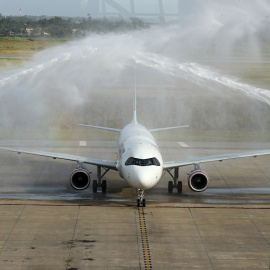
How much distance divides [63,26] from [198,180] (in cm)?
7964

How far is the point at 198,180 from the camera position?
35.5m

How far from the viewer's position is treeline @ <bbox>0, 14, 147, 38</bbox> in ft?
261

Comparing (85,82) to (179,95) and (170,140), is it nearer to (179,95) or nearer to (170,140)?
(179,95)

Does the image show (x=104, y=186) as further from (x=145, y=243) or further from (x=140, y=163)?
(x=145, y=243)

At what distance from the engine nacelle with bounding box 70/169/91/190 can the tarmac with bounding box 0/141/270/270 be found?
27.4 inches

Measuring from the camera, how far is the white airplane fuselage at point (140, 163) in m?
32.1

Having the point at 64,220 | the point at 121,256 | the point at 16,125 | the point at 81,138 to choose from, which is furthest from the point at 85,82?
the point at 121,256

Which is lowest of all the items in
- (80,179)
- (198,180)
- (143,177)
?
(143,177)

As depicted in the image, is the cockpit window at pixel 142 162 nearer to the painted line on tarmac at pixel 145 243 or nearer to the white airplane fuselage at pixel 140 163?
the white airplane fuselage at pixel 140 163

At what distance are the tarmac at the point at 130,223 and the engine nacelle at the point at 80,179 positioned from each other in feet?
2.29

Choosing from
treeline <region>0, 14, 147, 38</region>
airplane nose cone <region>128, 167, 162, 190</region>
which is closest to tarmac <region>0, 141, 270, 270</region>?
airplane nose cone <region>128, 167, 162, 190</region>

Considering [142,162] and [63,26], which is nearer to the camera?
[142,162]

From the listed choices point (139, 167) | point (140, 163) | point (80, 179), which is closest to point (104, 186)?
point (80, 179)

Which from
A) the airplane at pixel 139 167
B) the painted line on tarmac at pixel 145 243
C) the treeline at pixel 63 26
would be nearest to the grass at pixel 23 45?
the treeline at pixel 63 26
